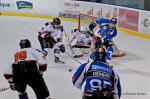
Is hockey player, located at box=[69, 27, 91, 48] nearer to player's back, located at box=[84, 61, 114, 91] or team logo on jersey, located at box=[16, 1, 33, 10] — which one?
player's back, located at box=[84, 61, 114, 91]

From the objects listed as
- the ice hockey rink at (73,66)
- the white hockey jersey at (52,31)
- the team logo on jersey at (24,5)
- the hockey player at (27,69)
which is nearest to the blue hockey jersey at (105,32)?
the ice hockey rink at (73,66)

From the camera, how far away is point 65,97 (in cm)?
687

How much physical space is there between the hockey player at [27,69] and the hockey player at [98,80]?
1.11 m

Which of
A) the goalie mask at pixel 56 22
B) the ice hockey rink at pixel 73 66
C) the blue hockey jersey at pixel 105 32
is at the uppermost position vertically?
the goalie mask at pixel 56 22

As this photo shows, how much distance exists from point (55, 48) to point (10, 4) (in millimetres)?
10291

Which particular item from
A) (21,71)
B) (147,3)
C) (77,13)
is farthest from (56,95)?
(77,13)

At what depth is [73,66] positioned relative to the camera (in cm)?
929

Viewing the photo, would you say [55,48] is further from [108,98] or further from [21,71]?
[108,98]

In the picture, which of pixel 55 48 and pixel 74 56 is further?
pixel 74 56

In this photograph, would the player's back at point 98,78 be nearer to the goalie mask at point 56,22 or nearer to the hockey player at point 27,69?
the hockey player at point 27,69

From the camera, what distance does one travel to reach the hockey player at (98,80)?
4.31m

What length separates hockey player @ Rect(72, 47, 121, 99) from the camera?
4309 millimetres

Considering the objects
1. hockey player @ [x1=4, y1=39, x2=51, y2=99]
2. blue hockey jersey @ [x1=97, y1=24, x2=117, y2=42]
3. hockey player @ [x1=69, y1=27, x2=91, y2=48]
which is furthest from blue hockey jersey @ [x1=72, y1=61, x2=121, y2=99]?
hockey player @ [x1=69, y1=27, x2=91, y2=48]

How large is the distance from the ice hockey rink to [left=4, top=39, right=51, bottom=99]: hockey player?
140cm
